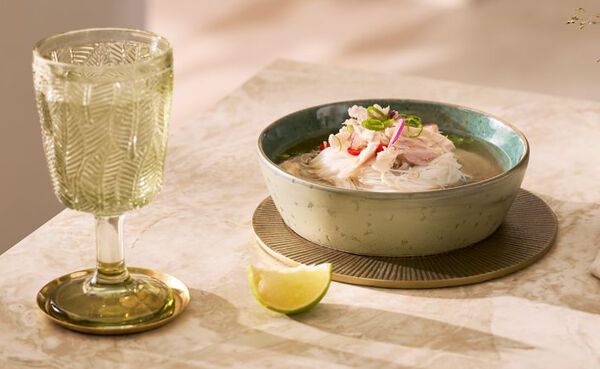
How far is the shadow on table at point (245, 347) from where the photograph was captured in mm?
1156

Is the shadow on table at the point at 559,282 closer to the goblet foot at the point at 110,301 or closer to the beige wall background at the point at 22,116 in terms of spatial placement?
the goblet foot at the point at 110,301

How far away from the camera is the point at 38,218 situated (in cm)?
296

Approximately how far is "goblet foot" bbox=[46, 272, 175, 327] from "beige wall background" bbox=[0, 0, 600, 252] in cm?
341

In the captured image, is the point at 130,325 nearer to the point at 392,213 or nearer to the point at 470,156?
the point at 392,213

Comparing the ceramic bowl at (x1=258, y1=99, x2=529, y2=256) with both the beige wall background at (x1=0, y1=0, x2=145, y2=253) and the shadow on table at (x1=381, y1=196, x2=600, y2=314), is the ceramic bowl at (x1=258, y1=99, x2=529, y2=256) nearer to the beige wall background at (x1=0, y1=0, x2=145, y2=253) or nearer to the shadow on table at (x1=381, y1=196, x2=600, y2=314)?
the shadow on table at (x1=381, y1=196, x2=600, y2=314)

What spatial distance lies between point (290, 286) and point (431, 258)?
221mm

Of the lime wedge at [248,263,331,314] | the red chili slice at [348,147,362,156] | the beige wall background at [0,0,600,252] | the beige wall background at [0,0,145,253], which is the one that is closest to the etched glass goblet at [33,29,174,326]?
the lime wedge at [248,263,331,314]

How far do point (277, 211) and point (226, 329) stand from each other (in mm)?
346

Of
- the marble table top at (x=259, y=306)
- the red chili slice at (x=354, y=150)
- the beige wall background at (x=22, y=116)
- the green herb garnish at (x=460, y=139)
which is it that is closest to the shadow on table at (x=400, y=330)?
the marble table top at (x=259, y=306)

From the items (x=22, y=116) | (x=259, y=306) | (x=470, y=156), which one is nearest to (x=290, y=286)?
(x=259, y=306)

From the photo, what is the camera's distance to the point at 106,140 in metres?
1.15

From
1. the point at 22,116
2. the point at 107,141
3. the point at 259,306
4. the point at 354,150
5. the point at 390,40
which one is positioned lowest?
the point at 390,40

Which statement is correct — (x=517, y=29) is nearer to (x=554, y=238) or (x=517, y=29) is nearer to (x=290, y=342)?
(x=554, y=238)

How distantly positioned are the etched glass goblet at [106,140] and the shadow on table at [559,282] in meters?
0.34
